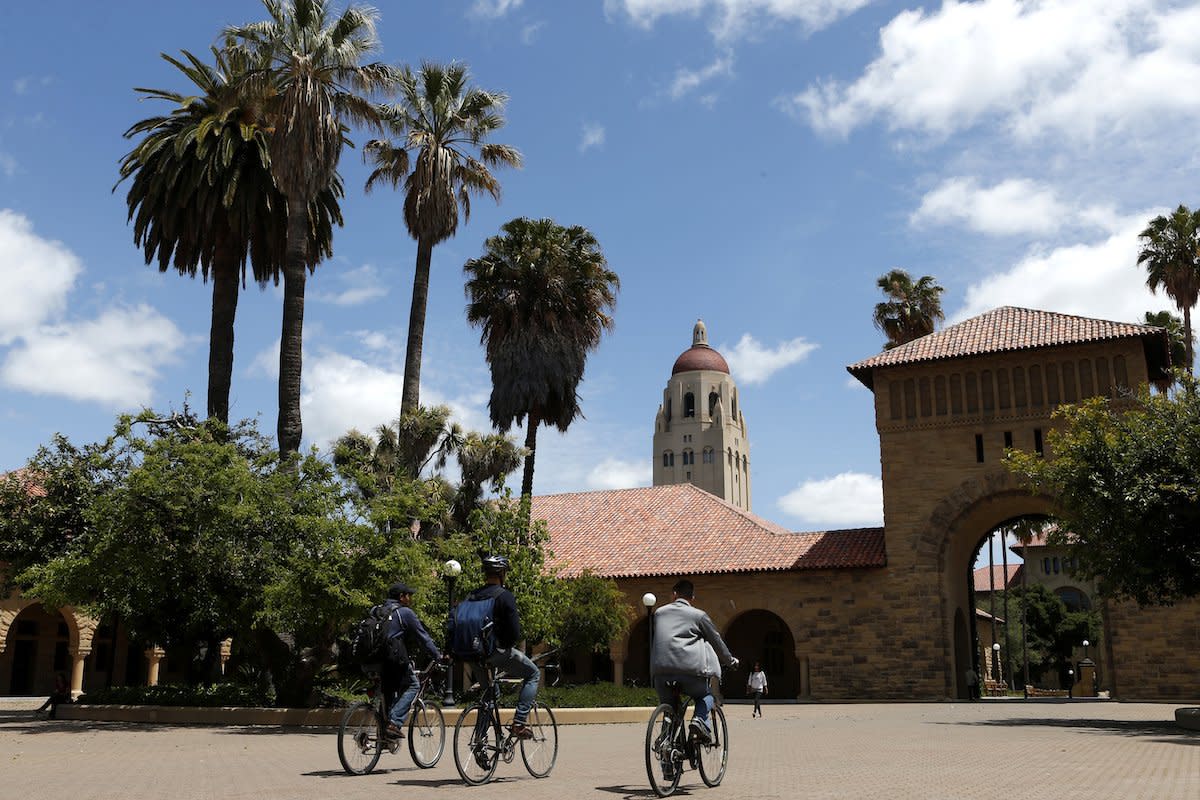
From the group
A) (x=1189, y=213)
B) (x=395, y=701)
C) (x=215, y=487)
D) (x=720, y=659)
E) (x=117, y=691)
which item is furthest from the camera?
(x=1189, y=213)

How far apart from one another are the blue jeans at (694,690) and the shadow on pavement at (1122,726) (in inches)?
371

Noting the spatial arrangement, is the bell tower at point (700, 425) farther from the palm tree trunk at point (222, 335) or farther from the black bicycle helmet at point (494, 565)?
the black bicycle helmet at point (494, 565)

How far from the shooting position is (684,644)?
8266 millimetres

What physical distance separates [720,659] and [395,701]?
3062mm

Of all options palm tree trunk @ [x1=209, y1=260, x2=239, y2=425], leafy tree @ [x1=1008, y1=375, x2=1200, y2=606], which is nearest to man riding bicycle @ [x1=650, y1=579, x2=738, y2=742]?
leafy tree @ [x1=1008, y1=375, x2=1200, y2=606]

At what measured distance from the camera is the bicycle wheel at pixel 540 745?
30.3 ft

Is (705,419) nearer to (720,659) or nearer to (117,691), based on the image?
(117,691)

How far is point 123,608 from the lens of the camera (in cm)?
2072

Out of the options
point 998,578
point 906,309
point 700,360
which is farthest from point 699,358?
point 906,309

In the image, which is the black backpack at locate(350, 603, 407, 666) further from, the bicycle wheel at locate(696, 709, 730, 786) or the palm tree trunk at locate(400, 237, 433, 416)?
the palm tree trunk at locate(400, 237, 433, 416)

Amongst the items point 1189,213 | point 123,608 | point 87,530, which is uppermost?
point 1189,213

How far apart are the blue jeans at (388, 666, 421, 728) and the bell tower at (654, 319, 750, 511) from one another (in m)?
103

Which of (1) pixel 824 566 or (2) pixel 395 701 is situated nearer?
(2) pixel 395 701

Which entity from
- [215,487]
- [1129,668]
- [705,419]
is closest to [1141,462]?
[1129,668]
